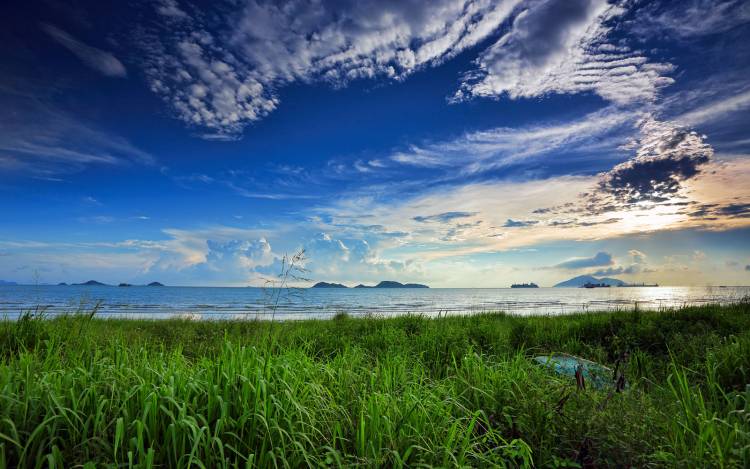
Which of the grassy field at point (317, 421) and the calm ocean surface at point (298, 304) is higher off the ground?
the calm ocean surface at point (298, 304)

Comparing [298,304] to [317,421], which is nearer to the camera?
[317,421]

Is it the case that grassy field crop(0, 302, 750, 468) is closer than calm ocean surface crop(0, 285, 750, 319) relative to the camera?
Yes

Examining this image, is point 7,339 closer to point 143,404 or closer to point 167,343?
point 167,343

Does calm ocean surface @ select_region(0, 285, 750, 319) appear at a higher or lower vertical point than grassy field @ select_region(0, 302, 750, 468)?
higher

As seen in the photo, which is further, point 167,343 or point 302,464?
point 167,343

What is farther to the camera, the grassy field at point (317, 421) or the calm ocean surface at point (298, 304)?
the calm ocean surface at point (298, 304)

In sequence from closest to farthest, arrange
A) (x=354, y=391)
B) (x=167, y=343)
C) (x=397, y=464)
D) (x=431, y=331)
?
(x=397, y=464) < (x=354, y=391) < (x=431, y=331) < (x=167, y=343)

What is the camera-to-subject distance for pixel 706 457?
4.21 metres

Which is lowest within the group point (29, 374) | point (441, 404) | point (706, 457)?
point (706, 457)

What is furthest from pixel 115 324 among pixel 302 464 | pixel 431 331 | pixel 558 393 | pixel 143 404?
pixel 558 393

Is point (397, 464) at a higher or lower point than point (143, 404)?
lower

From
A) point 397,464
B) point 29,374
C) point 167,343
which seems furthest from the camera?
point 167,343

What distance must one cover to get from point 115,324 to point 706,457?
18.5 meters

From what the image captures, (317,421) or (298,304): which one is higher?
(298,304)
